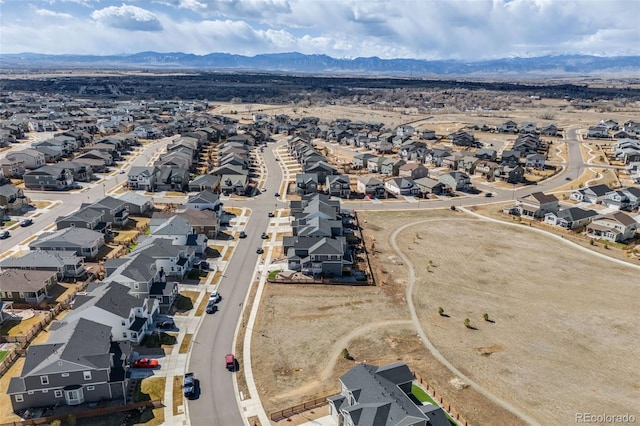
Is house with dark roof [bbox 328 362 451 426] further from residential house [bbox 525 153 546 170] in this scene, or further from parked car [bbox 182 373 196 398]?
residential house [bbox 525 153 546 170]

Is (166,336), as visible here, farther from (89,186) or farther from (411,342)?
(89,186)

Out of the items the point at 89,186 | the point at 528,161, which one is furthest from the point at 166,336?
the point at 528,161

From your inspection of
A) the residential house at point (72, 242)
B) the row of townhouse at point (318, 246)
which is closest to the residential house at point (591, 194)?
the row of townhouse at point (318, 246)

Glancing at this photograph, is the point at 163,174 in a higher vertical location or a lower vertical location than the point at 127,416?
higher

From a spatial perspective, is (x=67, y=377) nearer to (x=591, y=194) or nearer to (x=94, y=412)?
(x=94, y=412)

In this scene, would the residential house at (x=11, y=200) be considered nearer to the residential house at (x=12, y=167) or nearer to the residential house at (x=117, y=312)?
the residential house at (x=12, y=167)

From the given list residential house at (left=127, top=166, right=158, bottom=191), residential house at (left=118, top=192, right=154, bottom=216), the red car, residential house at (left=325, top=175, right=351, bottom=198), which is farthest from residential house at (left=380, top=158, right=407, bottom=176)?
the red car

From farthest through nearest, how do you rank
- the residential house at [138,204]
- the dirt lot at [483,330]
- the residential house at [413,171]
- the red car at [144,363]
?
the residential house at [413,171], the residential house at [138,204], the red car at [144,363], the dirt lot at [483,330]
